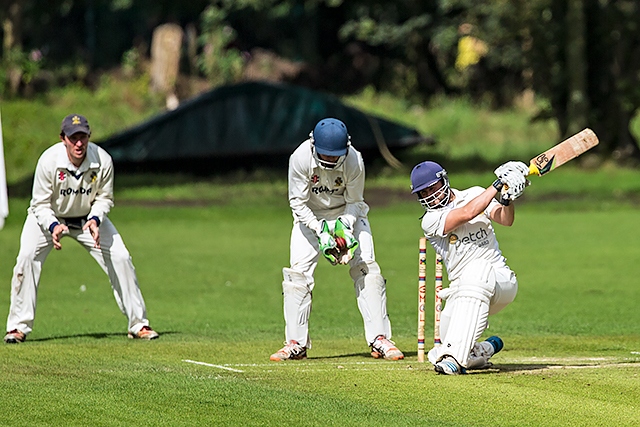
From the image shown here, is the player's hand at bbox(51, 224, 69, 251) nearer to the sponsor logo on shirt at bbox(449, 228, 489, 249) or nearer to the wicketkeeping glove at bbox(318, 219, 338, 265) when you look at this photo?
the wicketkeeping glove at bbox(318, 219, 338, 265)

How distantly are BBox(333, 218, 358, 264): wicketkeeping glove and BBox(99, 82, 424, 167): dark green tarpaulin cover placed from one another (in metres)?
21.8

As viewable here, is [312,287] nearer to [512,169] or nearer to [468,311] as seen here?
[468,311]

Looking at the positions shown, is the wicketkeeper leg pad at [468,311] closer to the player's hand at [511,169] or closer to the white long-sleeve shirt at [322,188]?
the player's hand at [511,169]

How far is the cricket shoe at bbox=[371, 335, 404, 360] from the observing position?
10789 mm

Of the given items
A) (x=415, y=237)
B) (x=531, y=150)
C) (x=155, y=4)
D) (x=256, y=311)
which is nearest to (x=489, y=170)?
(x=531, y=150)

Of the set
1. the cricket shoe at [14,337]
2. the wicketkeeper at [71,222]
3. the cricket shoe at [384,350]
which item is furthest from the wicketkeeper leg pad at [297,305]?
the cricket shoe at [14,337]

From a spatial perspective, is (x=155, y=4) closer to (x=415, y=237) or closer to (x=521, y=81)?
(x=521, y=81)

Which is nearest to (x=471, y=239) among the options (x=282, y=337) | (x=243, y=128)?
(x=282, y=337)

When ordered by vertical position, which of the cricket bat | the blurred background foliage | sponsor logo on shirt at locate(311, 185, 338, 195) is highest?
the blurred background foliage

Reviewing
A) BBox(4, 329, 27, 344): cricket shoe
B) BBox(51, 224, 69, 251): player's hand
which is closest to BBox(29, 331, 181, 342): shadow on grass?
BBox(4, 329, 27, 344): cricket shoe

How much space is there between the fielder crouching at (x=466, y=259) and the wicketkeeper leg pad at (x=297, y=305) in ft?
5.43

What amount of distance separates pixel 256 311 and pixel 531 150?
24219 mm

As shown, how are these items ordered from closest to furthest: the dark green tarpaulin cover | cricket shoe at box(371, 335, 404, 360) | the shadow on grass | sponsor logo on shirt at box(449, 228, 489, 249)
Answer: sponsor logo on shirt at box(449, 228, 489, 249) < cricket shoe at box(371, 335, 404, 360) < the shadow on grass < the dark green tarpaulin cover

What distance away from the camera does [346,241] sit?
35.0ft
